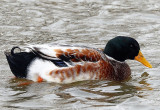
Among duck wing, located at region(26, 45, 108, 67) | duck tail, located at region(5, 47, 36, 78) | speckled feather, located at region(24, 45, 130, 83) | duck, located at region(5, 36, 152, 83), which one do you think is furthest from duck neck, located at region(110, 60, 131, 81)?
duck tail, located at region(5, 47, 36, 78)

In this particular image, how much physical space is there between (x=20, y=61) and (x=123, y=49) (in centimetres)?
187

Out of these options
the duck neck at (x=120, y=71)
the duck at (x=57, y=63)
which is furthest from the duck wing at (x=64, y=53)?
the duck neck at (x=120, y=71)

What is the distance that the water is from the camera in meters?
7.19

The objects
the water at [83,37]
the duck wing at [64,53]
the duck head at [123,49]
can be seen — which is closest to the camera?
the water at [83,37]

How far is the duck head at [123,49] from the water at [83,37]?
1.28ft

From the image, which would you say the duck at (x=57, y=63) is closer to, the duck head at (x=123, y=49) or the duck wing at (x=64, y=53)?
the duck wing at (x=64, y=53)

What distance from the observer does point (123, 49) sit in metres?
8.70

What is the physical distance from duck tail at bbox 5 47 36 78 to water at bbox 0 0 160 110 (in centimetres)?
21

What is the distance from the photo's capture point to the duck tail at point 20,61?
316 inches

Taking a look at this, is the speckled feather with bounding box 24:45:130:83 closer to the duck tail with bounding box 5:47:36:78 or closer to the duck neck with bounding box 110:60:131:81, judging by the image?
the duck tail with bounding box 5:47:36:78

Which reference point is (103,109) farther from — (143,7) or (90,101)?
(143,7)

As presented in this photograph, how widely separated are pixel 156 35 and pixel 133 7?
2649 millimetres

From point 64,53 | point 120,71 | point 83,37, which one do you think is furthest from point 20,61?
point 83,37

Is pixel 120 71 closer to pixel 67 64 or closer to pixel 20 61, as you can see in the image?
pixel 67 64
